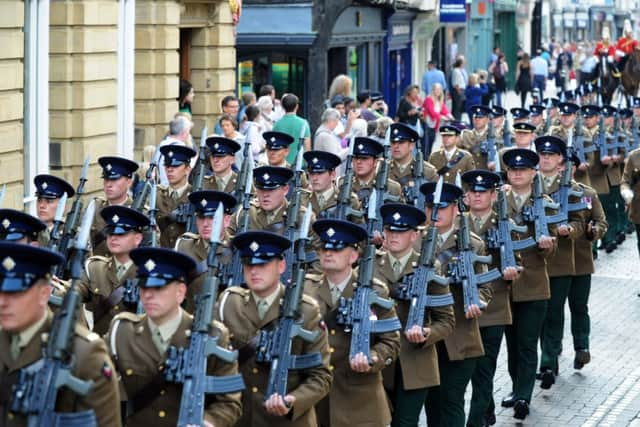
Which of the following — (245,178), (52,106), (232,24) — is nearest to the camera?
(245,178)

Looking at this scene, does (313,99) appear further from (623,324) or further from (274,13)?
(623,324)

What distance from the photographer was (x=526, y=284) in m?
12.9

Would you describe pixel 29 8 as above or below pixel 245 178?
above

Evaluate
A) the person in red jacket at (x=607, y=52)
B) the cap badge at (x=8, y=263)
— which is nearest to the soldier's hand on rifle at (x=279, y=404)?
the cap badge at (x=8, y=263)

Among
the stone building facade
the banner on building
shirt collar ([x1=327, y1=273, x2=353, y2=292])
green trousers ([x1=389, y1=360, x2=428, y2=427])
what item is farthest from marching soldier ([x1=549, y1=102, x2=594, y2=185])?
the banner on building

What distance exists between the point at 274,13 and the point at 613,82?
51.0ft

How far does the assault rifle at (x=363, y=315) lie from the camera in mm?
9258

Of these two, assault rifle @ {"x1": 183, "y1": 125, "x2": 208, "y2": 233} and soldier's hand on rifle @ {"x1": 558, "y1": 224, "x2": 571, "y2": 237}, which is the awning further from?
soldier's hand on rifle @ {"x1": 558, "y1": 224, "x2": 571, "y2": 237}

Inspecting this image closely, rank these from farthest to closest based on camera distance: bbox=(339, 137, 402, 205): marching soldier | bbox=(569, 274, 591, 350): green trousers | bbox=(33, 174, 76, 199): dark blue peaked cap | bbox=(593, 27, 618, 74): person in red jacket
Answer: bbox=(593, 27, 618, 74): person in red jacket, bbox=(339, 137, 402, 205): marching soldier, bbox=(569, 274, 591, 350): green trousers, bbox=(33, 174, 76, 199): dark blue peaked cap

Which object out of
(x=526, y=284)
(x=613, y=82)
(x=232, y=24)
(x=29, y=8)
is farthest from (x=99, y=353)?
(x=613, y=82)

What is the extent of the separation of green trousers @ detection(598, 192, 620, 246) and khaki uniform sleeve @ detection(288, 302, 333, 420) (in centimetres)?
1287

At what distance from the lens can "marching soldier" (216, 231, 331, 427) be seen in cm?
853

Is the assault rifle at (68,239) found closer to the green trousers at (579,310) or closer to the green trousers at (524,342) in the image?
the green trousers at (524,342)

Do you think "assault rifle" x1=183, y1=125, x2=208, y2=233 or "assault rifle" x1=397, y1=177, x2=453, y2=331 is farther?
"assault rifle" x1=183, y1=125, x2=208, y2=233
